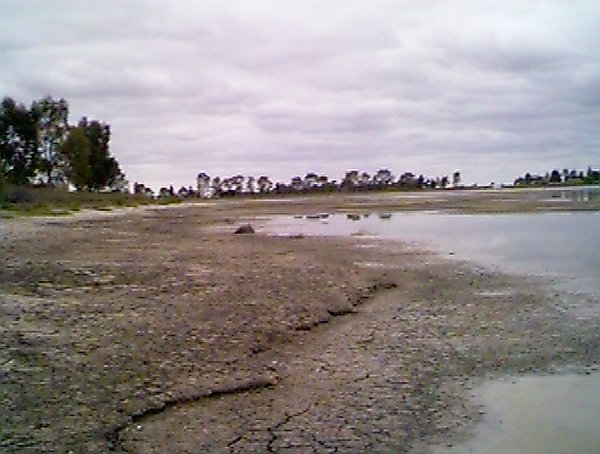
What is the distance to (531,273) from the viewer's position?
63.3 ft

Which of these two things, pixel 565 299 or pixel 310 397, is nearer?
pixel 310 397

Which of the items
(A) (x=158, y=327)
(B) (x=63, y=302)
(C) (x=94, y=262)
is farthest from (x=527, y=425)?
(C) (x=94, y=262)

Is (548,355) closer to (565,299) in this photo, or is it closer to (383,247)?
(565,299)

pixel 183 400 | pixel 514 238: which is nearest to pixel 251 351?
pixel 183 400

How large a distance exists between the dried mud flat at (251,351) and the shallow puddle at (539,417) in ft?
0.88

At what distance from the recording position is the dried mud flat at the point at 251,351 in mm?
6992

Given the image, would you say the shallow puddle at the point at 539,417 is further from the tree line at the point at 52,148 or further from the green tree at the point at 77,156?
the green tree at the point at 77,156

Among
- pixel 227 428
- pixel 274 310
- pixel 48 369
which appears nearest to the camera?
pixel 227 428

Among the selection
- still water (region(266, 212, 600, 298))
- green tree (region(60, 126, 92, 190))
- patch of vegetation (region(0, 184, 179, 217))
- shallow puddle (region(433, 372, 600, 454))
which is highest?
green tree (region(60, 126, 92, 190))

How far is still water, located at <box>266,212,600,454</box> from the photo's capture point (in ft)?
23.4

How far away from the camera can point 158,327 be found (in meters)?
10.2

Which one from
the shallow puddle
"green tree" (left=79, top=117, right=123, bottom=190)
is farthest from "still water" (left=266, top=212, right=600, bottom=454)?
"green tree" (left=79, top=117, right=123, bottom=190)

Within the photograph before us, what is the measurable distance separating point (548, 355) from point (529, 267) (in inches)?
425

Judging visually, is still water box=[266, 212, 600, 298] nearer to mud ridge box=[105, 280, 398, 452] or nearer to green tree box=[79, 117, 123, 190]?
mud ridge box=[105, 280, 398, 452]
